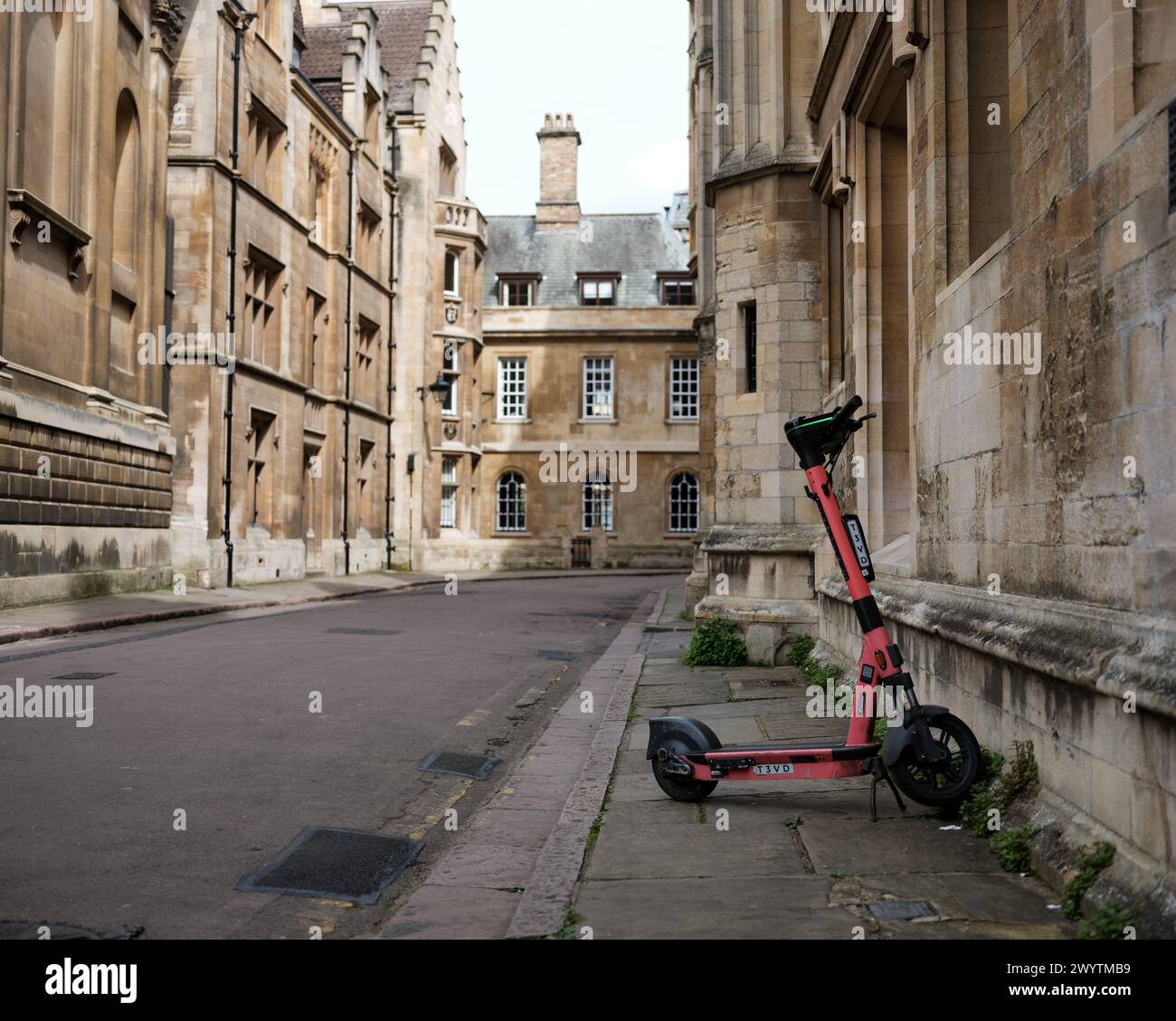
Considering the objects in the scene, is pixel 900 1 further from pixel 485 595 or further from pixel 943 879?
pixel 485 595

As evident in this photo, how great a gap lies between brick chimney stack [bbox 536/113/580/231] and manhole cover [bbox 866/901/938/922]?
51467mm

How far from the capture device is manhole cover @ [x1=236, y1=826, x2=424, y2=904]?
463 cm

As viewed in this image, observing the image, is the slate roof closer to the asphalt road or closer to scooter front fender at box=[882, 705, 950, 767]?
the asphalt road

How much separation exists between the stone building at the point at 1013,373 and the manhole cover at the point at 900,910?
0.63m

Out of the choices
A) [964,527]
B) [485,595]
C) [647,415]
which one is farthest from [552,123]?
[964,527]

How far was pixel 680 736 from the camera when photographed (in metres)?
5.88

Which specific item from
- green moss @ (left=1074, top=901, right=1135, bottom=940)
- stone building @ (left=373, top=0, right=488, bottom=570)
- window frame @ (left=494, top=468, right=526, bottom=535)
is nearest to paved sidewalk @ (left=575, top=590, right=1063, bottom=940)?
green moss @ (left=1074, top=901, right=1135, bottom=940)

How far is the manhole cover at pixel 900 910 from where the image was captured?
391 centimetres

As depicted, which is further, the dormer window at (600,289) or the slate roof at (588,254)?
the slate roof at (588,254)

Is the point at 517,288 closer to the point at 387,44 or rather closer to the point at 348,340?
the point at 387,44

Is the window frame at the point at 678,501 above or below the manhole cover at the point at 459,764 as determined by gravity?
above

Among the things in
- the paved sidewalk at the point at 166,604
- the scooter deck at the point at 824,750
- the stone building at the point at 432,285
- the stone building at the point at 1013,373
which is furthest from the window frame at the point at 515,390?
the scooter deck at the point at 824,750

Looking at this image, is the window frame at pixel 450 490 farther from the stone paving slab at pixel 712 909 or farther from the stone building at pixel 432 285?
the stone paving slab at pixel 712 909
